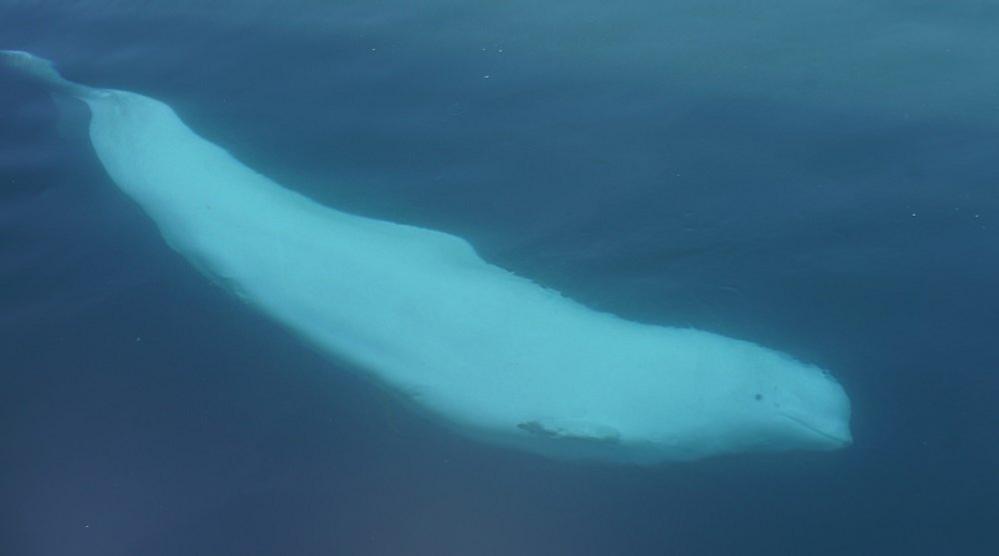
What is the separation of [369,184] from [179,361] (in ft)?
10.1

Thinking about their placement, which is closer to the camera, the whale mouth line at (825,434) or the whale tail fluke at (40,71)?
the whale mouth line at (825,434)

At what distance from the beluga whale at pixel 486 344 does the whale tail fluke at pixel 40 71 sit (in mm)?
3089

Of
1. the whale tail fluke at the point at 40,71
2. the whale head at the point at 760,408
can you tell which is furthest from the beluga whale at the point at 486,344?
the whale tail fluke at the point at 40,71

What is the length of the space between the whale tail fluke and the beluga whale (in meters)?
3.09

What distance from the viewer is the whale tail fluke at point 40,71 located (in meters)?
12.1

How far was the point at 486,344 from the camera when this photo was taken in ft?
26.5

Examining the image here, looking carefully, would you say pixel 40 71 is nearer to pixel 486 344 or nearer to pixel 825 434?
pixel 486 344

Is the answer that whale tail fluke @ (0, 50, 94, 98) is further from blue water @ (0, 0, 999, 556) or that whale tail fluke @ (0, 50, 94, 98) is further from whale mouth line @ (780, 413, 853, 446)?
whale mouth line @ (780, 413, 853, 446)

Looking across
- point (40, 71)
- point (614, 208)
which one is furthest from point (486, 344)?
point (40, 71)

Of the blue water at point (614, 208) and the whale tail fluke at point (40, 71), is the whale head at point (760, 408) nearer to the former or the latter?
the blue water at point (614, 208)

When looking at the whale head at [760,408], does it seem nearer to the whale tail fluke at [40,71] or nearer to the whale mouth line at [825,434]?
the whale mouth line at [825,434]

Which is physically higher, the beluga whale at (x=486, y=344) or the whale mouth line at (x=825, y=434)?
the whale mouth line at (x=825, y=434)

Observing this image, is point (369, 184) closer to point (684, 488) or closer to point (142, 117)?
point (142, 117)

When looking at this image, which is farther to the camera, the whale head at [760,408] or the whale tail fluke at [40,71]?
the whale tail fluke at [40,71]
